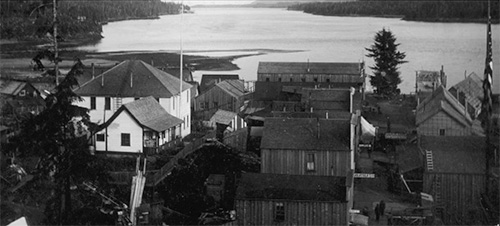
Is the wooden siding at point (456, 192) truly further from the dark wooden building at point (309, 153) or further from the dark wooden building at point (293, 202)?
the dark wooden building at point (293, 202)

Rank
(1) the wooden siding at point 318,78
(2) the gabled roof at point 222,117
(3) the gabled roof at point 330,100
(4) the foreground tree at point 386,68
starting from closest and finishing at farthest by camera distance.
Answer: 1. (3) the gabled roof at point 330,100
2. (2) the gabled roof at point 222,117
3. (1) the wooden siding at point 318,78
4. (4) the foreground tree at point 386,68

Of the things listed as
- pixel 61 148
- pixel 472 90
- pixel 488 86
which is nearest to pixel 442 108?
pixel 472 90

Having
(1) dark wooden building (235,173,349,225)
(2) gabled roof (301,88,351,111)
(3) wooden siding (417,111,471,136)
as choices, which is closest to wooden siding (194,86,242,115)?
(2) gabled roof (301,88,351,111)

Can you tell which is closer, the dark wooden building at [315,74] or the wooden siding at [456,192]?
the wooden siding at [456,192]

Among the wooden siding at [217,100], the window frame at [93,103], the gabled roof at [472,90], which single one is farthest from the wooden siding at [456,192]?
the gabled roof at [472,90]

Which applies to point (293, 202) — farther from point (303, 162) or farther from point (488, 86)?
point (488, 86)

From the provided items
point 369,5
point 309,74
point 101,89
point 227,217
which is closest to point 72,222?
point 227,217
